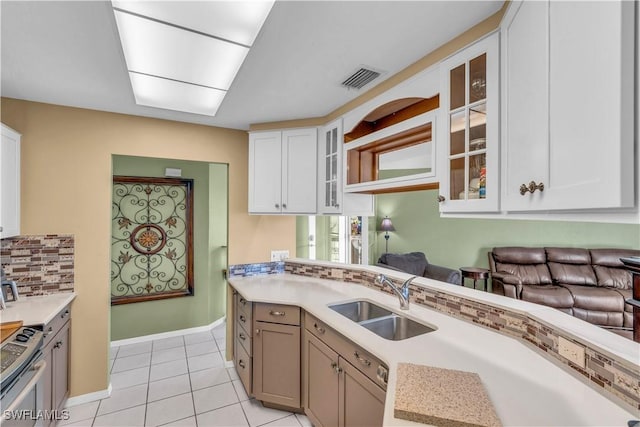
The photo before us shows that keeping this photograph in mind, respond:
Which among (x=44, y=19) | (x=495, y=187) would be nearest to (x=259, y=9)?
(x=44, y=19)

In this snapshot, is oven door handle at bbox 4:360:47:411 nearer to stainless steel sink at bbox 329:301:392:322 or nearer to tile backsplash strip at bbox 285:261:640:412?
stainless steel sink at bbox 329:301:392:322

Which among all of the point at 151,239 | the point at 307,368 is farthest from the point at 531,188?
the point at 151,239

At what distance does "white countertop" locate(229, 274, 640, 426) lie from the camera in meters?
0.90

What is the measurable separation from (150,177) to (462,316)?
3564 millimetres

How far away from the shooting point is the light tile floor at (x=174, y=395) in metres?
2.09

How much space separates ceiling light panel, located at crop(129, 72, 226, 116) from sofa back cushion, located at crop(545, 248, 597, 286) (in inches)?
198

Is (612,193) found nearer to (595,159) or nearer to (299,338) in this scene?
(595,159)

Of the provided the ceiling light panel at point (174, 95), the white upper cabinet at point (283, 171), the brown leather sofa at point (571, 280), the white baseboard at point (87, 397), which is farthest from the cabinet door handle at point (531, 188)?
the brown leather sofa at point (571, 280)

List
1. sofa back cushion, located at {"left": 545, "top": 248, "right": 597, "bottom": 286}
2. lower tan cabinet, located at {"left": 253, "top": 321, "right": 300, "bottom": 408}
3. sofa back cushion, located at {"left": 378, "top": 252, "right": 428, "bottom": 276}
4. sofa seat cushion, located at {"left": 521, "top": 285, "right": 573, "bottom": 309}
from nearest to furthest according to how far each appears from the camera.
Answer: lower tan cabinet, located at {"left": 253, "top": 321, "right": 300, "bottom": 408}
sofa seat cushion, located at {"left": 521, "top": 285, "right": 573, "bottom": 309}
sofa back cushion, located at {"left": 545, "top": 248, "right": 597, "bottom": 286}
sofa back cushion, located at {"left": 378, "top": 252, "right": 428, "bottom": 276}

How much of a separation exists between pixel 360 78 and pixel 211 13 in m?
1.00

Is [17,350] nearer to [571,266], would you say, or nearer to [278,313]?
[278,313]

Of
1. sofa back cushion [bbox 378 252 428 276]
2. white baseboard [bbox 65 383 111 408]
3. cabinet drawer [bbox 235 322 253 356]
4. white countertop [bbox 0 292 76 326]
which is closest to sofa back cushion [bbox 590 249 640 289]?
sofa back cushion [bbox 378 252 428 276]

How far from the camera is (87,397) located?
2316mm

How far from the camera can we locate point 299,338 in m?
2.04
